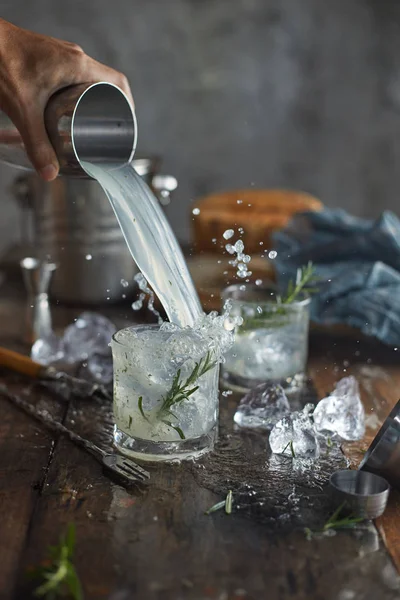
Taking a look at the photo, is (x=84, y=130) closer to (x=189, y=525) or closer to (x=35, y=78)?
(x=35, y=78)

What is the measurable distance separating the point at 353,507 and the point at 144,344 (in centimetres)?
33

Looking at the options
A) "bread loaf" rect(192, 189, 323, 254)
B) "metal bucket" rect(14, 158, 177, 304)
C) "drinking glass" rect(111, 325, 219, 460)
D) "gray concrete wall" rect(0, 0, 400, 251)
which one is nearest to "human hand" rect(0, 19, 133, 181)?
"drinking glass" rect(111, 325, 219, 460)

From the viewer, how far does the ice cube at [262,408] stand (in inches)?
46.0

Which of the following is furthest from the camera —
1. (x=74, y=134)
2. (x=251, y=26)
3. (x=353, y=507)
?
(x=251, y=26)

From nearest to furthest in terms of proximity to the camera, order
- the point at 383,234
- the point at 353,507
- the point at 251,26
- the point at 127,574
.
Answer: the point at 127,574
the point at 353,507
the point at 383,234
the point at 251,26

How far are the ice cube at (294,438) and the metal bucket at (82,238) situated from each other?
0.74m

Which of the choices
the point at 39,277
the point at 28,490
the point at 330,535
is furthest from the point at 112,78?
the point at 330,535

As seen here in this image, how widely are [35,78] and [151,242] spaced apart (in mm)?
288

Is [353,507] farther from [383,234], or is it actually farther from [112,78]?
[383,234]

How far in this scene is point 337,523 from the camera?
866mm

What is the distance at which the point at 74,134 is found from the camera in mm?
1159

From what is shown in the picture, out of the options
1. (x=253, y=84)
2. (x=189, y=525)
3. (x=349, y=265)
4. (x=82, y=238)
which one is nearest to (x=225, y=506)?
(x=189, y=525)

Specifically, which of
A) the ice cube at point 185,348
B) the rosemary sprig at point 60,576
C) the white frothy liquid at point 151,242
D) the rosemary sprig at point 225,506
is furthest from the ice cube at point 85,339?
the rosemary sprig at point 60,576

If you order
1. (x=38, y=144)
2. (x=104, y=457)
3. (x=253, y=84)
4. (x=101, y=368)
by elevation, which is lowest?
(x=253, y=84)
